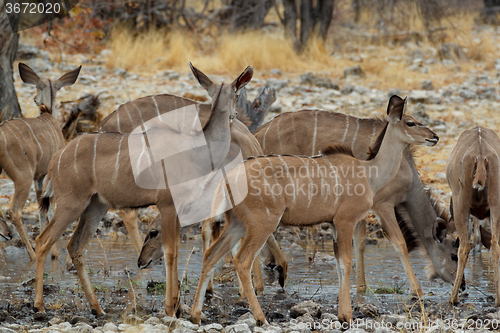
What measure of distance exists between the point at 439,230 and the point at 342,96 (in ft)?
22.1

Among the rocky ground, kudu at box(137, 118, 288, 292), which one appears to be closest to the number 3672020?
the rocky ground

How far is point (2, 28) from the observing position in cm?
870

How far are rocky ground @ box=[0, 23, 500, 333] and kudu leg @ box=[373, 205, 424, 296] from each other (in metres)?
0.23

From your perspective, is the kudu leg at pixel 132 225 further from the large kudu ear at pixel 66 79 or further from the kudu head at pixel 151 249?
the large kudu ear at pixel 66 79

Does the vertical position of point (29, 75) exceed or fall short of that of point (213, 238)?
it exceeds it

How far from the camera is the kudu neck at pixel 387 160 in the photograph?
17.0 feet

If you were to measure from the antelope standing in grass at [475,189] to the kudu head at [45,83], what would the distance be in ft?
13.4

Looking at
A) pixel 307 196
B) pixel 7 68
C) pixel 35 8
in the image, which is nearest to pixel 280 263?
A: pixel 307 196

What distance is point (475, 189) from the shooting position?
5.14 metres

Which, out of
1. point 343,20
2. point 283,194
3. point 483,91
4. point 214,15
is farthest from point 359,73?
point 283,194

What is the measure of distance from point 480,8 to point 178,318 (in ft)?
64.5

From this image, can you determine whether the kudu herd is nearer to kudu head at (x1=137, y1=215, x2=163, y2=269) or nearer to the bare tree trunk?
kudu head at (x1=137, y1=215, x2=163, y2=269)

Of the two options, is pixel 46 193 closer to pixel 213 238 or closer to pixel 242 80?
pixel 213 238

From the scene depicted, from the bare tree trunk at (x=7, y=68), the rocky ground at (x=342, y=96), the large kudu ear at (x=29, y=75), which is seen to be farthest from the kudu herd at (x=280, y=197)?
the bare tree trunk at (x=7, y=68)
